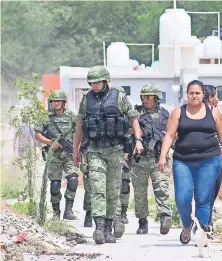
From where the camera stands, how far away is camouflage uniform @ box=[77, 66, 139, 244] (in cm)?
1159

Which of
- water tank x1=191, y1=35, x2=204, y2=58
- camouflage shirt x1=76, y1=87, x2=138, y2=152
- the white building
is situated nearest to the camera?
camouflage shirt x1=76, y1=87, x2=138, y2=152

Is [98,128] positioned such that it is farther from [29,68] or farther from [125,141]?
[29,68]

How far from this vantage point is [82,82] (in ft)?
146

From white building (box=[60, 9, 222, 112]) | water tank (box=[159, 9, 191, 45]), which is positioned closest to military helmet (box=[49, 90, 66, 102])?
white building (box=[60, 9, 222, 112])

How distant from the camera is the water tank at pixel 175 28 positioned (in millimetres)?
Answer: 43688

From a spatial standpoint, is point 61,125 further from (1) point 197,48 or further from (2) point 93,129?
(1) point 197,48

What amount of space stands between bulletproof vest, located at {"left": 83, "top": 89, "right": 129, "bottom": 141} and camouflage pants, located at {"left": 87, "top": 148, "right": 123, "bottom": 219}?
0.67 ft

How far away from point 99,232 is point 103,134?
96 centimetres

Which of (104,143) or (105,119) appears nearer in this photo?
(105,119)

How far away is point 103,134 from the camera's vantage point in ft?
38.1

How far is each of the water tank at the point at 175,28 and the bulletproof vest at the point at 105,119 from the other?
105 ft

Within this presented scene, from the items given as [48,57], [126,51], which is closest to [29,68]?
[48,57]

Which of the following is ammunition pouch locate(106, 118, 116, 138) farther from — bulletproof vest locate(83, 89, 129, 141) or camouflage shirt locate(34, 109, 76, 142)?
camouflage shirt locate(34, 109, 76, 142)

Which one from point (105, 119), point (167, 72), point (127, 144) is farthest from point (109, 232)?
point (167, 72)
